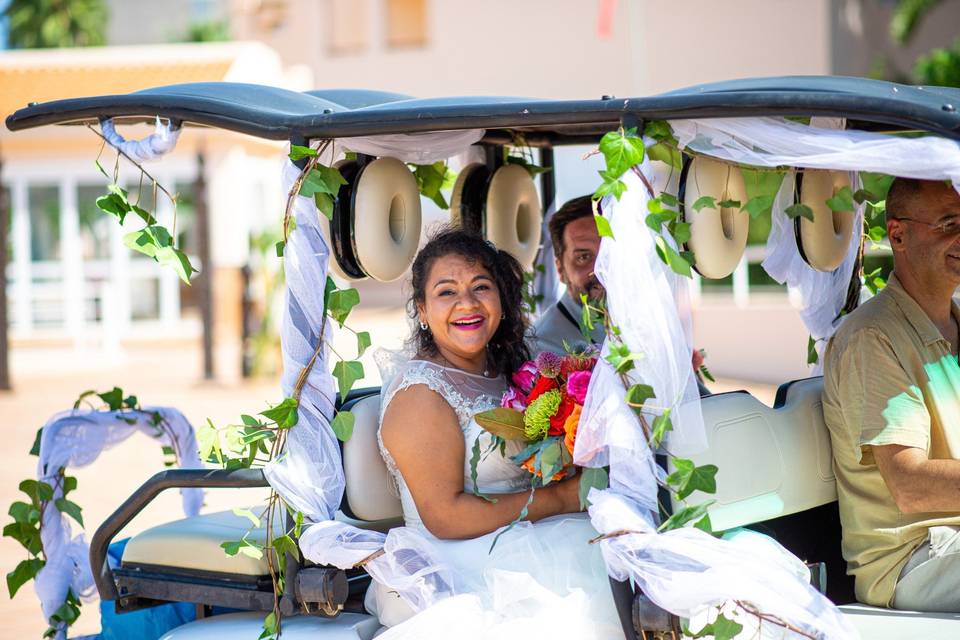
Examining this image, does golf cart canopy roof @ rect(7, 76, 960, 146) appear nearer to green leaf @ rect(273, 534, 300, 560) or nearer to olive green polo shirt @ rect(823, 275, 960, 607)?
olive green polo shirt @ rect(823, 275, 960, 607)

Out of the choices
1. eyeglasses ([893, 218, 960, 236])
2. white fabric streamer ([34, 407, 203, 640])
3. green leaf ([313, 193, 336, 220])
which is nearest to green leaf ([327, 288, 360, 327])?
green leaf ([313, 193, 336, 220])

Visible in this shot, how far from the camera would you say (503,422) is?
308cm

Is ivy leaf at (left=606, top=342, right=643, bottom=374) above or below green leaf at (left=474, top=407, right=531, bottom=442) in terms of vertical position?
above

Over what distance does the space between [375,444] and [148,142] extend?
1.04 meters

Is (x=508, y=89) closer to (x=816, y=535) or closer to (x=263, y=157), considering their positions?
(x=263, y=157)

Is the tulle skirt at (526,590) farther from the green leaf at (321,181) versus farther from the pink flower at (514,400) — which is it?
the green leaf at (321,181)

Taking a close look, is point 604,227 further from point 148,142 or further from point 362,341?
point 148,142

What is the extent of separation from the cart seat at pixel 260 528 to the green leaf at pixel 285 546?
8 centimetres

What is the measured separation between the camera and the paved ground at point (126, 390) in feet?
20.5

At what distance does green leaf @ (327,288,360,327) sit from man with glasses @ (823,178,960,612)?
129 centimetres

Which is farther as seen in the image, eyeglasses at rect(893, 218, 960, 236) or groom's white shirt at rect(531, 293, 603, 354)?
groom's white shirt at rect(531, 293, 603, 354)

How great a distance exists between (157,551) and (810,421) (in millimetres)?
1969

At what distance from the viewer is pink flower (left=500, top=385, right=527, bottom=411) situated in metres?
3.13

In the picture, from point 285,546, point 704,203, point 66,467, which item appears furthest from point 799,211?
point 66,467
